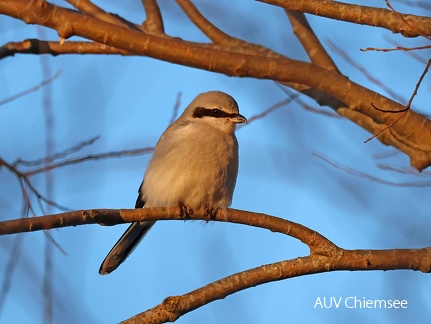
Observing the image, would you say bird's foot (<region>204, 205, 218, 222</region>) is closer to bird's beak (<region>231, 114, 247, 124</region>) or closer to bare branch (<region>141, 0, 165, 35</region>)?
bird's beak (<region>231, 114, 247, 124</region>)

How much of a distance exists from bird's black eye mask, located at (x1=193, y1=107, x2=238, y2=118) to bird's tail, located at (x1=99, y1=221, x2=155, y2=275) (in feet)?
2.74

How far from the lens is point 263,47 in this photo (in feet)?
14.0

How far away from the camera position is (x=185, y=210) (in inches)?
164

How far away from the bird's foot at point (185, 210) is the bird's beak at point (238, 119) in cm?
78

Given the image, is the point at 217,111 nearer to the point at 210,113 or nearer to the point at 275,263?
the point at 210,113

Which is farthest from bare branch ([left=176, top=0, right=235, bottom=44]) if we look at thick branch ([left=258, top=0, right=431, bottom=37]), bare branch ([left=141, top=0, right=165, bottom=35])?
thick branch ([left=258, top=0, right=431, bottom=37])

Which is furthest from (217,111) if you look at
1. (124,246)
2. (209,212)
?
(124,246)

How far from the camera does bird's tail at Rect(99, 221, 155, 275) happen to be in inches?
180

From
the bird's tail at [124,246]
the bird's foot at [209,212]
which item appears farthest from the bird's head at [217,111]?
the bird's tail at [124,246]

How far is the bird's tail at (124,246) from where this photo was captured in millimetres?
4582

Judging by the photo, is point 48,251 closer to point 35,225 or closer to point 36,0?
point 35,225

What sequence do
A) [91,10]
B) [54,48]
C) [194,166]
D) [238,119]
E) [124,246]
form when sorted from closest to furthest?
[91,10]
[54,48]
[194,166]
[124,246]
[238,119]

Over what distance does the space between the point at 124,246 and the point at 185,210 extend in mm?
718

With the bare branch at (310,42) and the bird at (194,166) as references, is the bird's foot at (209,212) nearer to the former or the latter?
the bird at (194,166)
